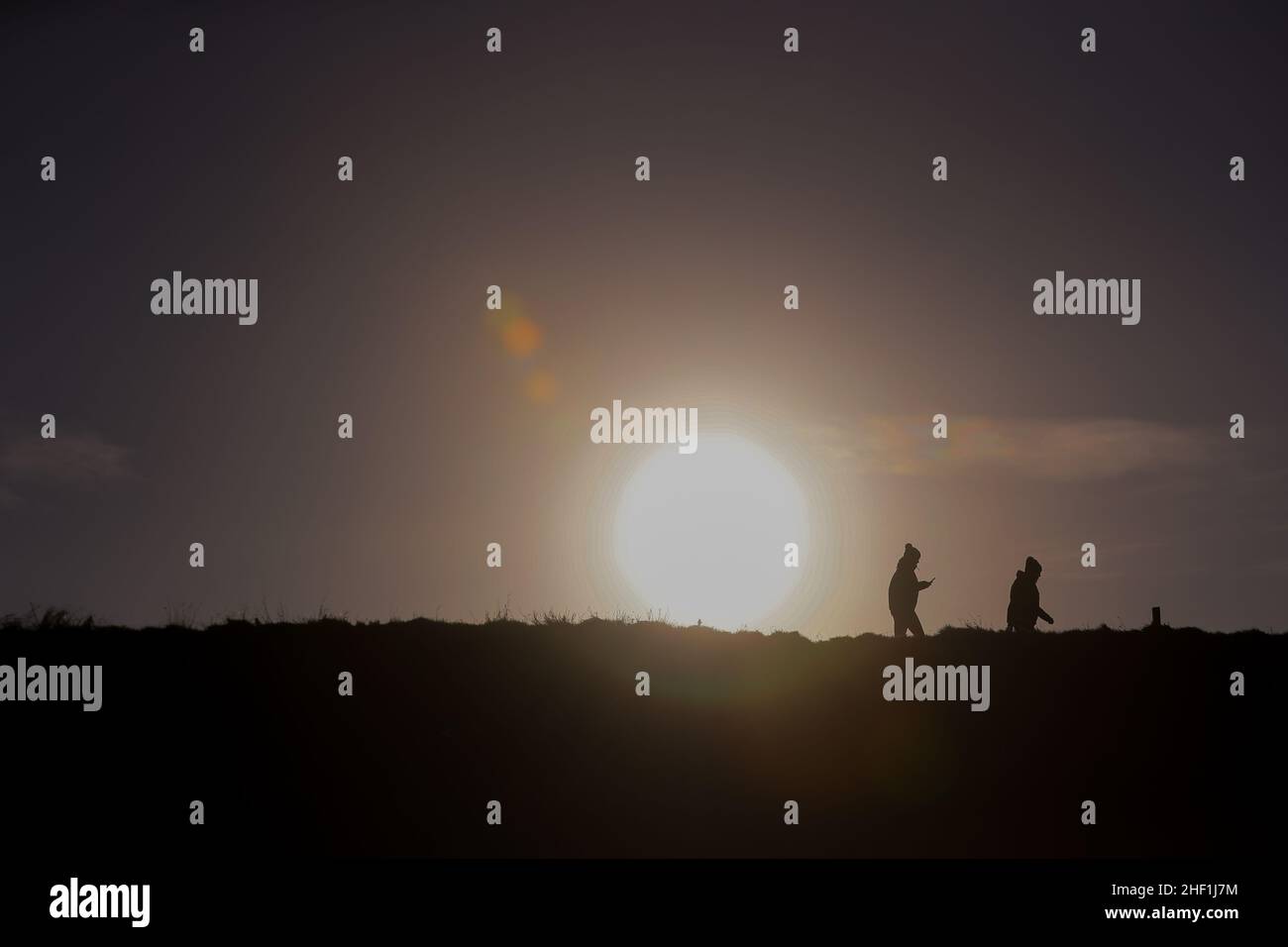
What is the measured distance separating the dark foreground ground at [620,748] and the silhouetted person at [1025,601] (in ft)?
8.11

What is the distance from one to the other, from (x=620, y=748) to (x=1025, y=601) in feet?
29.9

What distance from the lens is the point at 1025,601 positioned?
24375 mm

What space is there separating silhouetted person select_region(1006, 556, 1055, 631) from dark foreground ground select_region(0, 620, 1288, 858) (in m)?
2.47
